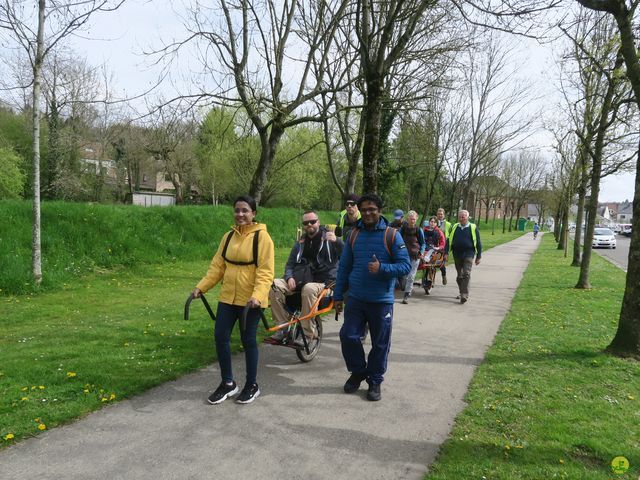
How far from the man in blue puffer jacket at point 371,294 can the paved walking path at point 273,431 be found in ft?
0.86

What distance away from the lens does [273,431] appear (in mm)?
3814

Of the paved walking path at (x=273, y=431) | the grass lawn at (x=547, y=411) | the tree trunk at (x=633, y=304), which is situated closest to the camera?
the paved walking path at (x=273, y=431)

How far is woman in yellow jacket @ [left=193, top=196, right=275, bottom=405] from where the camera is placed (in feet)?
14.1

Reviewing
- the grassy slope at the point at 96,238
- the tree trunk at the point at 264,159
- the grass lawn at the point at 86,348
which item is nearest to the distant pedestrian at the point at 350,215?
the grass lawn at the point at 86,348

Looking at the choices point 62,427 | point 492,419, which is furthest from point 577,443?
point 62,427

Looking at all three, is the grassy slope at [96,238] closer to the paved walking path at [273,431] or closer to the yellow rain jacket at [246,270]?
the paved walking path at [273,431]

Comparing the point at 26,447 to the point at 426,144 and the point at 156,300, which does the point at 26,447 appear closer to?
the point at 156,300

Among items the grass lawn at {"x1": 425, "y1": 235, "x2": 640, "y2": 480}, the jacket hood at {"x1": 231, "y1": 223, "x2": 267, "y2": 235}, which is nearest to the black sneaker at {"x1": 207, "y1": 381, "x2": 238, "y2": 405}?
the jacket hood at {"x1": 231, "y1": 223, "x2": 267, "y2": 235}

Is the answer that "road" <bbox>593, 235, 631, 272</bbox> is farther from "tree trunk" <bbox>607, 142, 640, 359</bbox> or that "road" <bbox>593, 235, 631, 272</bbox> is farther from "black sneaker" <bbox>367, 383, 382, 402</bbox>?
"black sneaker" <bbox>367, 383, 382, 402</bbox>

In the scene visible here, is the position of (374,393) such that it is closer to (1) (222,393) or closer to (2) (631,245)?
(1) (222,393)

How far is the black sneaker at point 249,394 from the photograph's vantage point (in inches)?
171

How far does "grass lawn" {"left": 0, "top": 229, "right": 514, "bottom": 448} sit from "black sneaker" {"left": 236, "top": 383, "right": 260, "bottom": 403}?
630mm

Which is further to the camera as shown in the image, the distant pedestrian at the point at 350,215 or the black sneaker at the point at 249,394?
the distant pedestrian at the point at 350,215

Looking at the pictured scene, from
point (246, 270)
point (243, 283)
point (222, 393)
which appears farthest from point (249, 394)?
point (246, 270)
